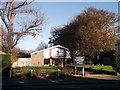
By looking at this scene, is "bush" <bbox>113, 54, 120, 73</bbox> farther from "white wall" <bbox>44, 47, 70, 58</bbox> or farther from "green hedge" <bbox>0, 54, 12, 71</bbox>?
"white wall" <bbox>44, 47, 70, 58</bbox>

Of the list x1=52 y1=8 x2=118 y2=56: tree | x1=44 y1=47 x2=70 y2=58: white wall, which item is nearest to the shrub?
x1=52 y1=8 x2=118 y2=56: tree

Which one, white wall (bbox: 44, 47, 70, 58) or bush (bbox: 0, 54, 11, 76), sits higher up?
white wall (bbox: 44, 47, 70, 58)

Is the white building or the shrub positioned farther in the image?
the white building

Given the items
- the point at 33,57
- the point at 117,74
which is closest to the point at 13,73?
the point at 117,74

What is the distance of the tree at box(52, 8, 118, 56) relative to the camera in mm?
40644

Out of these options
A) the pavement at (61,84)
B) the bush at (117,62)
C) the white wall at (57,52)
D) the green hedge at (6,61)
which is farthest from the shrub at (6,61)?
the white wall at (57,52)

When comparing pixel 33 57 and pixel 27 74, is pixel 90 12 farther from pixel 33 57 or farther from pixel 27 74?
pixel 27 74

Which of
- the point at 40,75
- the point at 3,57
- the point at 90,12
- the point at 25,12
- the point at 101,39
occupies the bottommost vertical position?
the point at 40,75

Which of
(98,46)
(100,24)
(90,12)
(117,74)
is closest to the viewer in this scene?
(117,74)

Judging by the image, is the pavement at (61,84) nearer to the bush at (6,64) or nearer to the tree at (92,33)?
the bush at (6,64)

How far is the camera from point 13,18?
103 feet

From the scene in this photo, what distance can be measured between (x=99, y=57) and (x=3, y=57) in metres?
30.8

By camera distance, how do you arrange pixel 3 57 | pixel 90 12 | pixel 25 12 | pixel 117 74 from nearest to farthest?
pixel 117 74 → pixel 3 57 → pixel 25 12 → pixel 90 12

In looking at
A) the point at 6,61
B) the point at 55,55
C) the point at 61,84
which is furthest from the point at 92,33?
the point at 61,84
